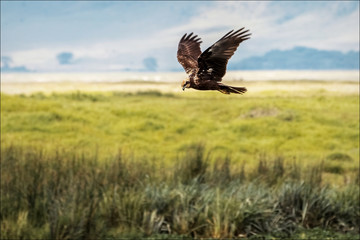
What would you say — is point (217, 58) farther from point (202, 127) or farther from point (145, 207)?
point (202, 127)

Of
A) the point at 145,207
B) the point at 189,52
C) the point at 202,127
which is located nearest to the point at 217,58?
the point at 189,52

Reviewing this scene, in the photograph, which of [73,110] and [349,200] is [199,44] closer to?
[349,200]

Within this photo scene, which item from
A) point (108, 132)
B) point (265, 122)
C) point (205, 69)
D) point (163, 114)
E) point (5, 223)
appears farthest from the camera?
point (163, 114)

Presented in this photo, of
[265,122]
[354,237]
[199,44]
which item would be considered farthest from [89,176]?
[265,122]

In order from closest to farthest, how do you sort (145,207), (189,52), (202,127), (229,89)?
(229,89), (189,52), (145,207), (202,127)

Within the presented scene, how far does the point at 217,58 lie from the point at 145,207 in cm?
872

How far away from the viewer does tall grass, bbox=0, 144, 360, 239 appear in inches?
320

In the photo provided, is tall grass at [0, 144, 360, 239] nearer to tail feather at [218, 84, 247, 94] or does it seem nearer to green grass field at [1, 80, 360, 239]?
green grass field at [1, 80, 360, 239]

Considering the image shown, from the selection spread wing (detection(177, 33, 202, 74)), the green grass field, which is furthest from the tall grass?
spread wing (detection(177, 33, 202, 74))

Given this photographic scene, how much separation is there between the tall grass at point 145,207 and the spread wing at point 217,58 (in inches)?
292

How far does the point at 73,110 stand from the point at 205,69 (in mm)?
29935

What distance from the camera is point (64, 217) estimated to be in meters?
7.86

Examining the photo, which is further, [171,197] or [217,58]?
[171,197]

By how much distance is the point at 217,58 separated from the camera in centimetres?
60
